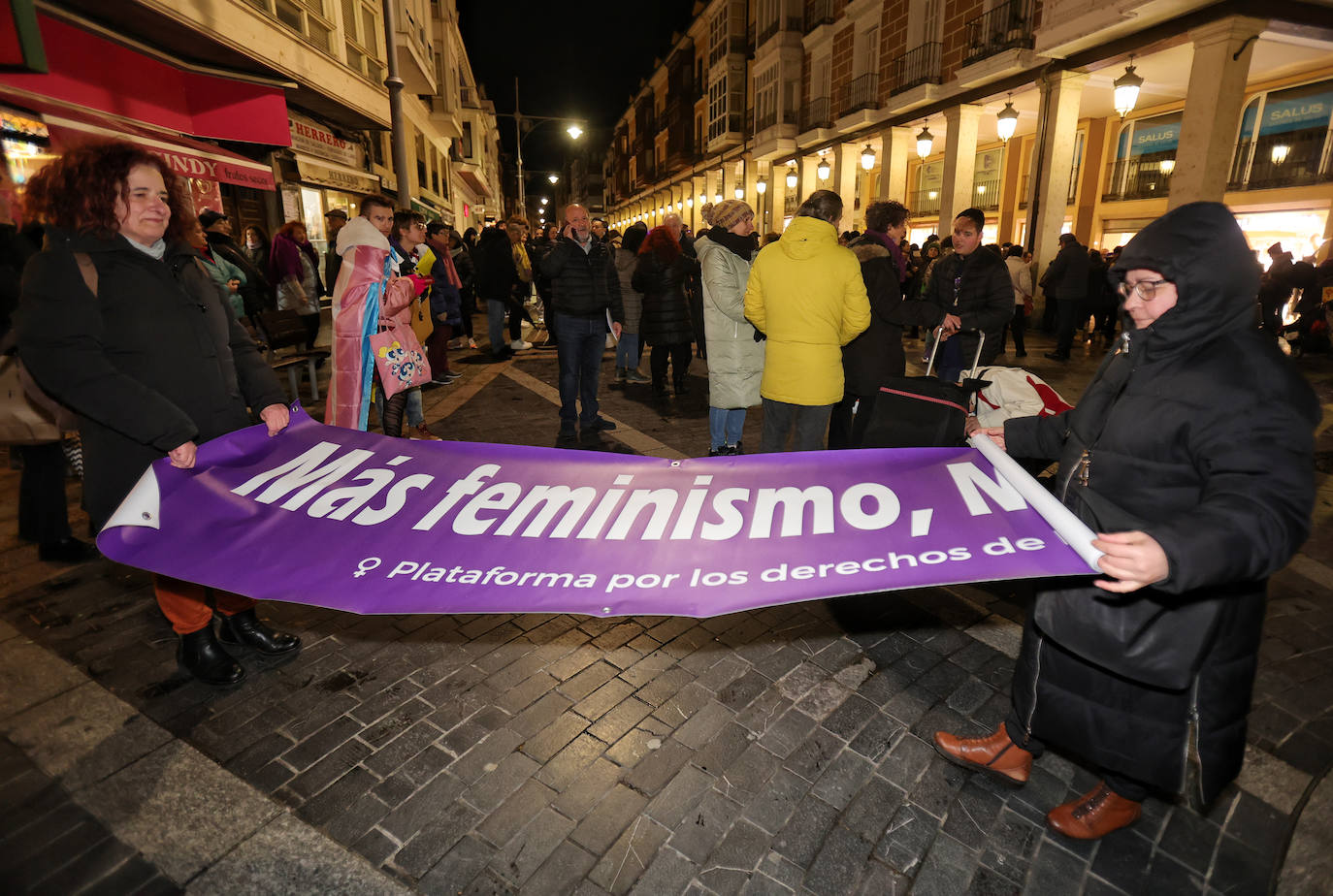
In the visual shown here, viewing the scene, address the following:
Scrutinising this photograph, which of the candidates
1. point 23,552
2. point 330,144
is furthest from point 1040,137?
point 23,552

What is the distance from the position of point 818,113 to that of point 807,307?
24057 mm

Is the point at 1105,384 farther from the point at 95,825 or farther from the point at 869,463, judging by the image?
the point at 95,825

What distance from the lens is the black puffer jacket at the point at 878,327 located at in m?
4.71

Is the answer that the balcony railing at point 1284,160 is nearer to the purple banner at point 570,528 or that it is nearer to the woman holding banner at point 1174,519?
the woman holding banner at point 1174,519

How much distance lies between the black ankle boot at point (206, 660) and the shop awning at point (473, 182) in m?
42.4

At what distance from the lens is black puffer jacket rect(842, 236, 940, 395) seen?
4711 mm

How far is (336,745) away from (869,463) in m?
2.36

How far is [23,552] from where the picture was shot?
4.41 meters

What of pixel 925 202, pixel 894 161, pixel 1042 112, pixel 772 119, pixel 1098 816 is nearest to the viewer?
pixel 1098 816

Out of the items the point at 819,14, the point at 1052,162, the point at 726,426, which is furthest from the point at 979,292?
the point at 819,14

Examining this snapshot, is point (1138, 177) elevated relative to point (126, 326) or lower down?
elevated

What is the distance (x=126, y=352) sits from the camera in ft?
8.61

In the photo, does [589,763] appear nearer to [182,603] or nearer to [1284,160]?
[182,603]

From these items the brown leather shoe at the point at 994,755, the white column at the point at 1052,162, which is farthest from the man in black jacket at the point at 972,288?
the white column at the point at 1052,162
